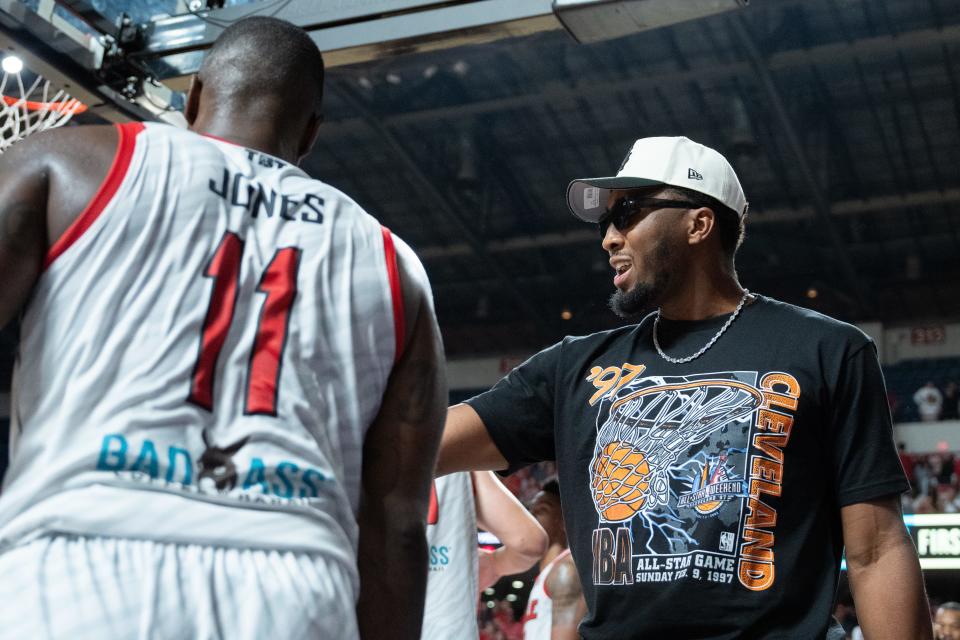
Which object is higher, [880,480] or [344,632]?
Answer: [880,480]

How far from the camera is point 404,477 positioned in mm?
1687

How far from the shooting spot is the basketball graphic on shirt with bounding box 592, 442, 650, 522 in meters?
2.26

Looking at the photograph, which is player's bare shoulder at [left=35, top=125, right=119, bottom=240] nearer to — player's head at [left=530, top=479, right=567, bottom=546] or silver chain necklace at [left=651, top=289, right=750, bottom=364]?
silver chain necklace at [left=651, top=289, right=750, bottom=364]

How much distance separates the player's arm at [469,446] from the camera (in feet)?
8.38

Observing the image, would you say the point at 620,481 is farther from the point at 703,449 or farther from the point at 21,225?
the point at 21,225

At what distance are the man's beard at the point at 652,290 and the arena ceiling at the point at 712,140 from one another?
8.90m

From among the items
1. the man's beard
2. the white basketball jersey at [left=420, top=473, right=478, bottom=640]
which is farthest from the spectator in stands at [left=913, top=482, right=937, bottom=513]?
the man's beard

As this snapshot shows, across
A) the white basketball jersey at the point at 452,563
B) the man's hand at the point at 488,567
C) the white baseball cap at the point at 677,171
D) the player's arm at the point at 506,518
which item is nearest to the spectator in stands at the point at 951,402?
the man's hand at the point at 488,567

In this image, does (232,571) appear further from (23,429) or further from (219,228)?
(219,228)

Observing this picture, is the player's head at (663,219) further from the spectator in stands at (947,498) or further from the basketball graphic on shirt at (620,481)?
the spectator in stands at (947,498)

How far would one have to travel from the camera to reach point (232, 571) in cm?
138

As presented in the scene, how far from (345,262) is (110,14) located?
12.2 ft

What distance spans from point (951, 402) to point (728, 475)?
54.4ft

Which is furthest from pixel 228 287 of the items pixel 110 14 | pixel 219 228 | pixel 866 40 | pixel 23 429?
pixel 866 40
